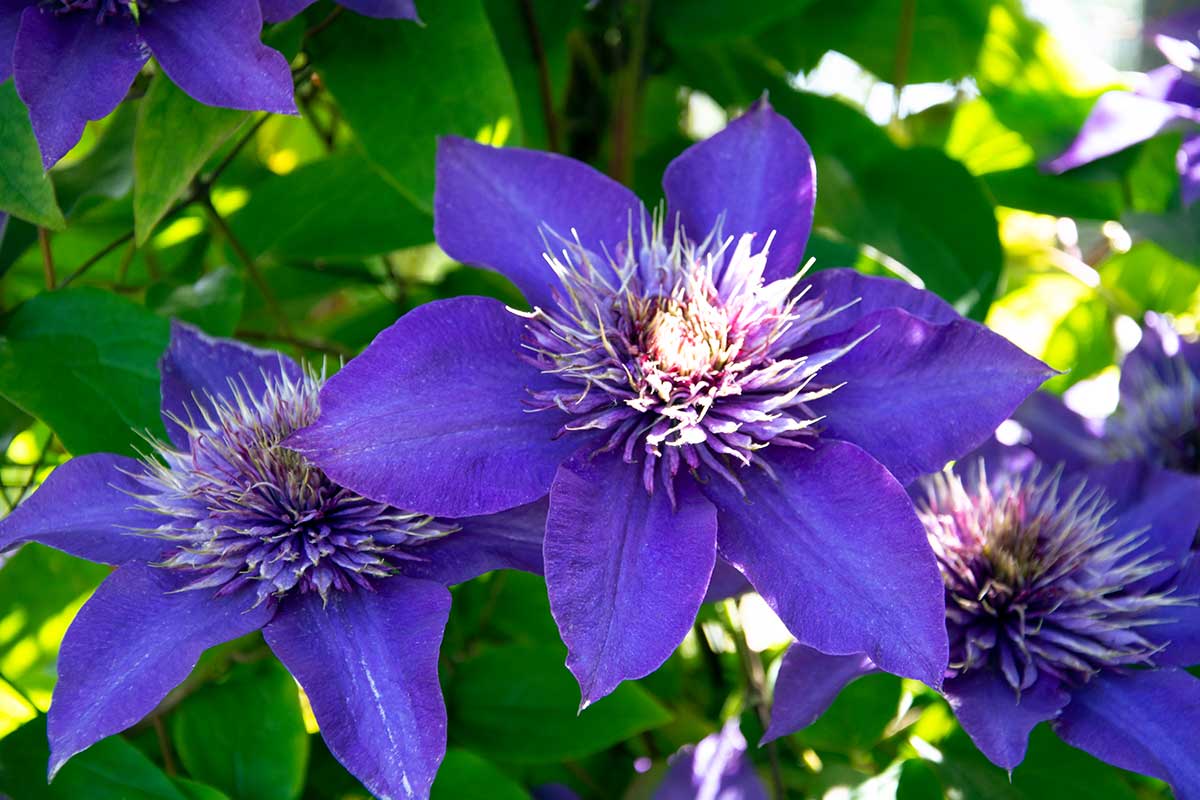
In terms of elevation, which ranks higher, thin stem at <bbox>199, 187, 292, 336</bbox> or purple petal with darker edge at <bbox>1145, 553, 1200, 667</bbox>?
thin stem at <bbox>199, 187, 292, 336</bbox>

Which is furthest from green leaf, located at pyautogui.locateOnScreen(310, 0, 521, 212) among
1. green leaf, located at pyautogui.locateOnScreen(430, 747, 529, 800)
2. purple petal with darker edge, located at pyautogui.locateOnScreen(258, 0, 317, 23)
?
green leaf, located at pyautogui.locateOnScreen(430, 747, 529, 800)

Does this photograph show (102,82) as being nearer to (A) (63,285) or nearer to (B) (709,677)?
(A) (63,285)

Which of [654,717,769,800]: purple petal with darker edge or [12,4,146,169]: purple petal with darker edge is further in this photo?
[654,717,769,800]: purple petal with darker edge

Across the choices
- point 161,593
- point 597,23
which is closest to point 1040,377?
point 161,593

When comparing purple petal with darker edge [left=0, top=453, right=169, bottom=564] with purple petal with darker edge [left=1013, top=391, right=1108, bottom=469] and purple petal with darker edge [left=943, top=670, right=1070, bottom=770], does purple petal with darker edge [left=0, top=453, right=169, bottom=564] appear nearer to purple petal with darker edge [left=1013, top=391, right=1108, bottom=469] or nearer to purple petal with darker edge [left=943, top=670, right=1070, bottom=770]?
purple petal with darker edge [left=943, top=670, right=1070, bottom=770]

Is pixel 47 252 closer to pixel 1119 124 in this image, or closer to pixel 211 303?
pixel 211 303

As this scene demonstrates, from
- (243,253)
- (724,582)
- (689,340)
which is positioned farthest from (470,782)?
(243,253)

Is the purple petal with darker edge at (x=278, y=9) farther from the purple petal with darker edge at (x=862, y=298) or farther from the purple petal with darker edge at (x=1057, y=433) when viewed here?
the purple petal with darker edge at (x=1057, y=433)
